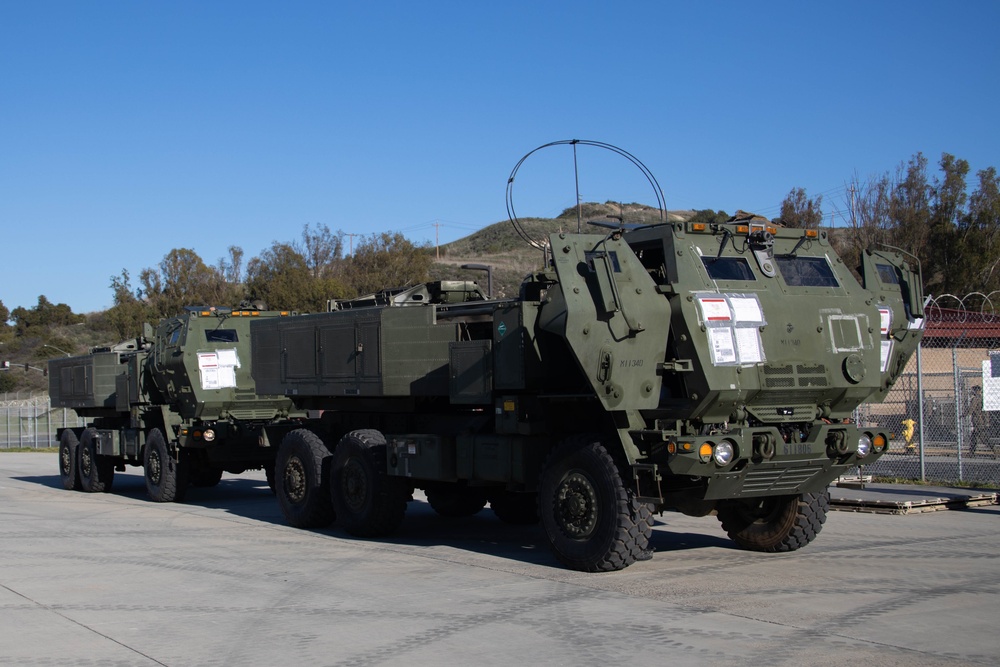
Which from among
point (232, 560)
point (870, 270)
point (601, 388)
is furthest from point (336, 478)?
point (870, 270)

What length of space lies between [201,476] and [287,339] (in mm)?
5563

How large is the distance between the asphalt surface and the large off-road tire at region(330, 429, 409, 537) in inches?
10.2

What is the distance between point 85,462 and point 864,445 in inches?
585

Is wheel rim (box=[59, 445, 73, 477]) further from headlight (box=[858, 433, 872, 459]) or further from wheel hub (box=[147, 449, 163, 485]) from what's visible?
headlight (box=[858, 433, 872, 459])

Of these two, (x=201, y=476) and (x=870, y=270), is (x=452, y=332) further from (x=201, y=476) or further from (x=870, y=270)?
(x=201, y=476)

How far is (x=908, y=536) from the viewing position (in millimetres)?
11930

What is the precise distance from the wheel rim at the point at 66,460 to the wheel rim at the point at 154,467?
3.75 meters

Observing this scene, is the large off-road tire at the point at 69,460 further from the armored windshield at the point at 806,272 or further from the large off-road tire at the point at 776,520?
the armored windshield at the point at 806,272

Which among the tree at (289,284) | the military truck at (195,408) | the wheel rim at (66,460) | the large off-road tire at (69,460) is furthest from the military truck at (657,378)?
the tree at (289,284)

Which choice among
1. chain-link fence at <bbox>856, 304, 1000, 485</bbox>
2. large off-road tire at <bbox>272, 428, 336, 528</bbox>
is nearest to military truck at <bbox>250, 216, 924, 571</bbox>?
large off-road tire at <bbox>272, 428, 336, 528</bbox>

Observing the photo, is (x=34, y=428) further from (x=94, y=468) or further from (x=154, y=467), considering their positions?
(x=154, y=467)

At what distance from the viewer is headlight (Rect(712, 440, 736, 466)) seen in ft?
30.1

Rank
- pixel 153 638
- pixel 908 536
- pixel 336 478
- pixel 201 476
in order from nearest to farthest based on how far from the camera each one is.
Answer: pixel 153 638 → pixel 908 536 → pixel 336 478 → pixel 201 476

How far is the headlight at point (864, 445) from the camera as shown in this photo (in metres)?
10.2
